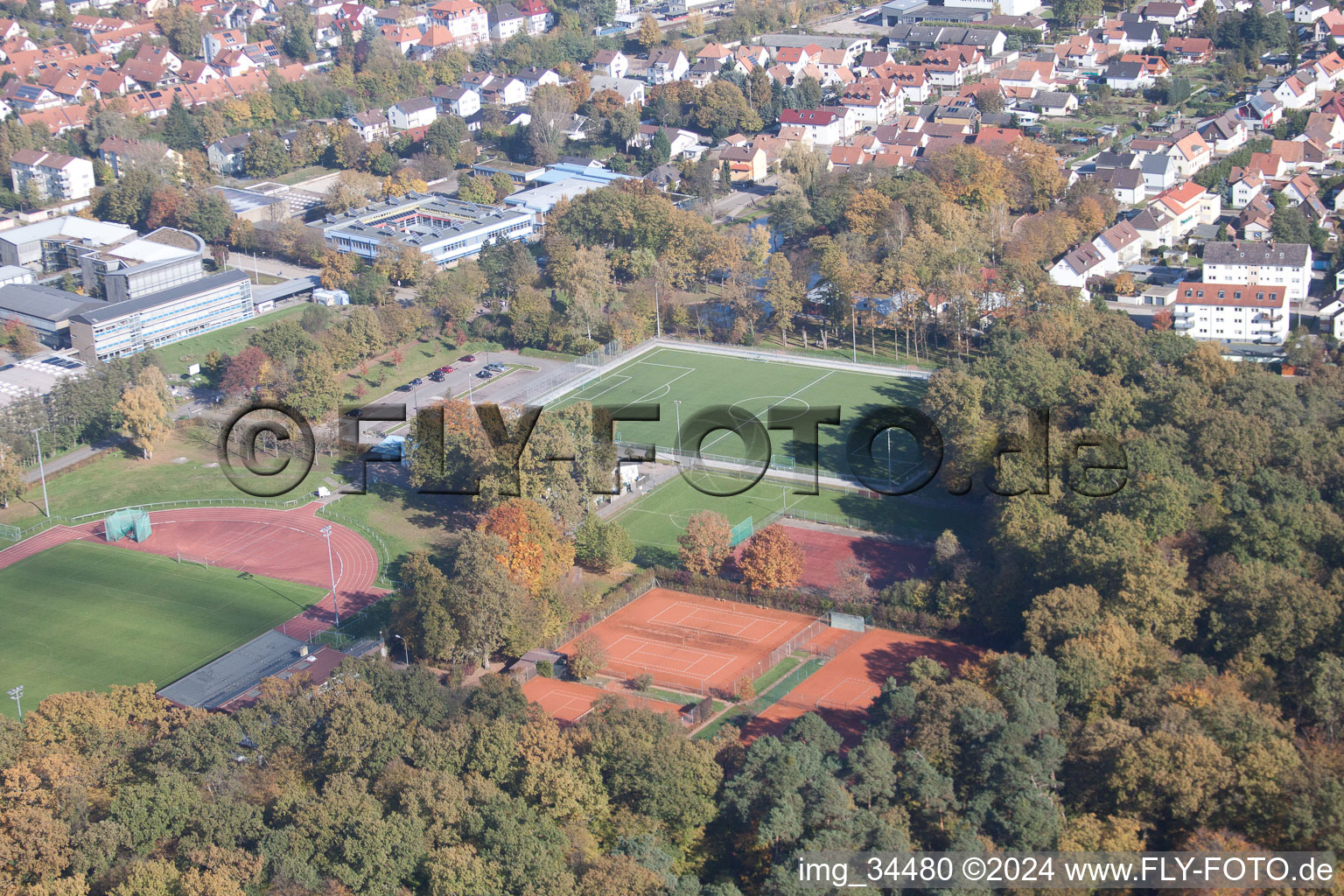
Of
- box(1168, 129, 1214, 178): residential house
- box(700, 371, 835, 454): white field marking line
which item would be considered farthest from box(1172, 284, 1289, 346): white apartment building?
box(1168, 129, 1214, 178): residential house

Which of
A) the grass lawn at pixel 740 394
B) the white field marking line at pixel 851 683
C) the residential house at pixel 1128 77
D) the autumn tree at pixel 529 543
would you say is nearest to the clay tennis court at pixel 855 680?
the white field marking line at pixel 851 683

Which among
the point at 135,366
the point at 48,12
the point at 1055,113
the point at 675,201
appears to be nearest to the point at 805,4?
the point at 1055,113

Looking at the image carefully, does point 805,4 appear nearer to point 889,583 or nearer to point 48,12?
point 48,12

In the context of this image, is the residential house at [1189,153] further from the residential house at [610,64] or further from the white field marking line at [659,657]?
the white field marking line at [659,657]

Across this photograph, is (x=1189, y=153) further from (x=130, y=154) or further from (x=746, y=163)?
(x=130, y=154)

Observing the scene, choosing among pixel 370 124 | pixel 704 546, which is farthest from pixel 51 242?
pixel 704 546
